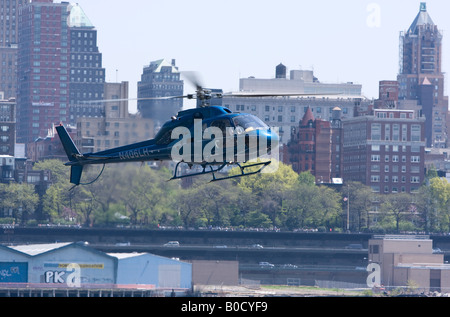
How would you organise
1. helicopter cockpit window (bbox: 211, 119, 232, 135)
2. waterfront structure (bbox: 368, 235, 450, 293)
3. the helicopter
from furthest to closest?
1. waterfront structure (bbox: 368, 235, 450, 293)
2. helicopter cockpit window (bbox: 211, 119, 232, 135)
3. the helicopter

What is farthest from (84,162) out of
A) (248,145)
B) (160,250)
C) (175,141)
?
(160,250)

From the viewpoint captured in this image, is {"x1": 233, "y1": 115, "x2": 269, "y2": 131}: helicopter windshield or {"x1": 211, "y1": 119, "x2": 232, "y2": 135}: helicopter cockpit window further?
{"x1": 211, "y1": 119, "x2": 232, "y2": 135}: helicopter cockpit window

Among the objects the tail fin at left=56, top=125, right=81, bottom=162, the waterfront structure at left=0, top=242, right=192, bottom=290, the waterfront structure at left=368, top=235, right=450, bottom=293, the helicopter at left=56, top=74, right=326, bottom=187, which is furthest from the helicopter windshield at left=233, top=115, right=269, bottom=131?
the waterfront structure at left=368, top=235, right=450, bottom=293

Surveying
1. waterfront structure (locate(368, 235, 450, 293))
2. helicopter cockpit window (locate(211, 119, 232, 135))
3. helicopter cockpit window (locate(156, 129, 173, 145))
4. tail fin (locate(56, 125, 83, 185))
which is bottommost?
waterfront structure (locate(368, 235, 450, 293))

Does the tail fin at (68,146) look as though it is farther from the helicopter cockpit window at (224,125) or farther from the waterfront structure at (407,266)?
the waterfront structure at (407,266)

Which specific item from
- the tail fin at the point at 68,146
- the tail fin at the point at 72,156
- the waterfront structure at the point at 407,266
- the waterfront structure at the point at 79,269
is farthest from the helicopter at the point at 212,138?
the waterfront structure at the point at 407,266

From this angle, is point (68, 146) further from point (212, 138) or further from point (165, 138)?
point (212, 138)

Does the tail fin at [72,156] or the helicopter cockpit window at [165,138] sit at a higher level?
the helicopter cockpit window at [165,138]

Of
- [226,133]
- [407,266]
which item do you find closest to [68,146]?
[226,133]

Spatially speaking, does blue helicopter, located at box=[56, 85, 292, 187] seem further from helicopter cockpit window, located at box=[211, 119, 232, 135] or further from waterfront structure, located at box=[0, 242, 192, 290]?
waterfront structure, located at box=[0, 242, 192, 290]
